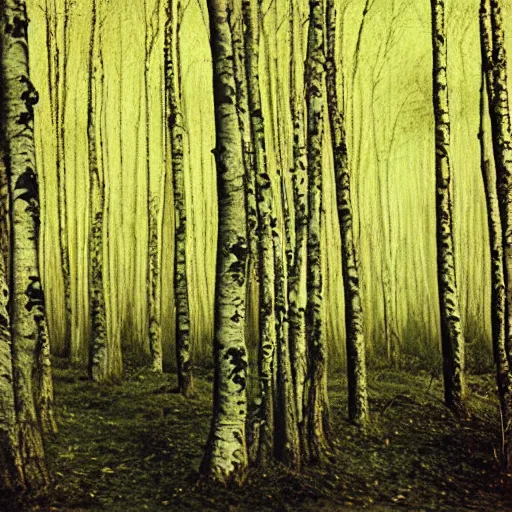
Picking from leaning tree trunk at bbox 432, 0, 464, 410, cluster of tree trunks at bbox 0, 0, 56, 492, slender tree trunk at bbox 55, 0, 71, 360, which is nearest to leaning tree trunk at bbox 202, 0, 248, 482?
cluster of tree trunks at bbox 0, 0, 56, 492

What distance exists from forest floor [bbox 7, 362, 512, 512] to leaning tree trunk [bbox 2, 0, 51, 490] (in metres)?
0.62

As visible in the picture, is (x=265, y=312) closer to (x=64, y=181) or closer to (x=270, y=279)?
(x=270, y=279)

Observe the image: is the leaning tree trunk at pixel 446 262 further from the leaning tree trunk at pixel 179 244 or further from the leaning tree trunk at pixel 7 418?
the leaning tree trunk at pixel 7 418

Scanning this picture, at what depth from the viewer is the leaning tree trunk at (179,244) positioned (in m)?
10.6

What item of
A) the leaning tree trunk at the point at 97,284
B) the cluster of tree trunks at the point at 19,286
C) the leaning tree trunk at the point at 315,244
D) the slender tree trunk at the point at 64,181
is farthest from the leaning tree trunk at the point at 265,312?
the slender tree trunk at the point at 64,181

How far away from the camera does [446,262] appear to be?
1017cm

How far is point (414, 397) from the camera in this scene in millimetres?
11125

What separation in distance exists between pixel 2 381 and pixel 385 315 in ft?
34.1

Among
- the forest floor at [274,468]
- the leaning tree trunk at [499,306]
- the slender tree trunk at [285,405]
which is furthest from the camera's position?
the leaning tree trunk at [499,306]

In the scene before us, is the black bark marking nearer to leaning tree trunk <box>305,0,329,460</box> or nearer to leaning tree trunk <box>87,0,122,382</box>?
leaning tree trunk <box>305,0,329,460</box>

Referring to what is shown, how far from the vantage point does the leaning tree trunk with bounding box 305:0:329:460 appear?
26.8 feet

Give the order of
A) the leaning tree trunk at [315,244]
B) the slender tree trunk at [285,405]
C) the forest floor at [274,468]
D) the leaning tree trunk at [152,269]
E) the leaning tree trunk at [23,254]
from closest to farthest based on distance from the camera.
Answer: the leaning tree trunk at [23,254]
the forest floor at [274,468]
the slender tree trunk at [285,405]
the leaning tree trunk at [315,244]
the leaning tree trunk at [152,269]

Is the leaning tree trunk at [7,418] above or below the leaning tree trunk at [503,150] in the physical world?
below

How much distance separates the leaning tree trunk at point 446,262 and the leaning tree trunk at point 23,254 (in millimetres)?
6256
